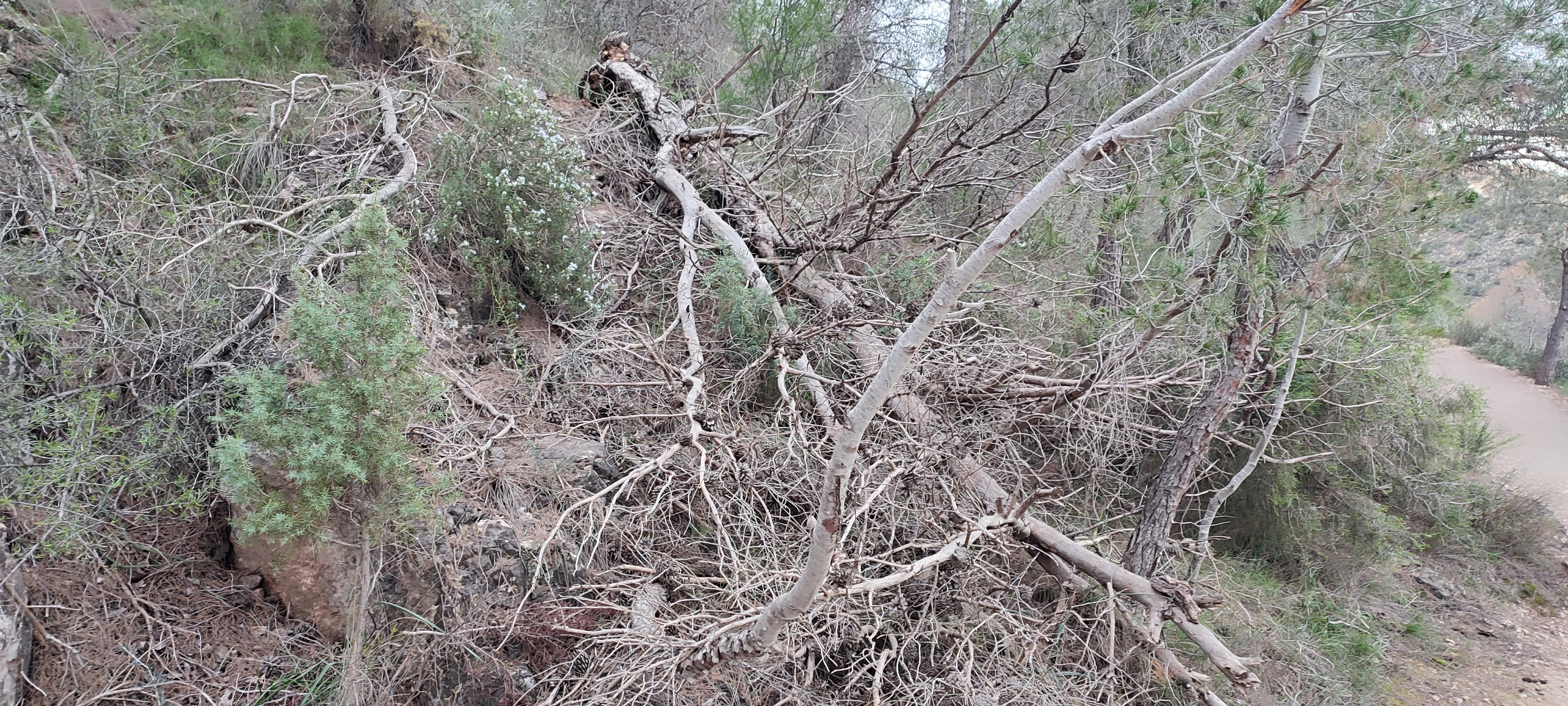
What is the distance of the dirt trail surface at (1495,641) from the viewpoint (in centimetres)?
446

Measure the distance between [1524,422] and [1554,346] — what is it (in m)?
2.30

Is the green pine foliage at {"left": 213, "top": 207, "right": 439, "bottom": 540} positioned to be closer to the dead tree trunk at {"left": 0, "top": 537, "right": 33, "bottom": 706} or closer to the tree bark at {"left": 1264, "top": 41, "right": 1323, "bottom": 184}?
the dead tree trunk at {"left": 0, "top": 537, "right": 33, "bottom": 706}

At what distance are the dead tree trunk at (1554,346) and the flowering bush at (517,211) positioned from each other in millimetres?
11834

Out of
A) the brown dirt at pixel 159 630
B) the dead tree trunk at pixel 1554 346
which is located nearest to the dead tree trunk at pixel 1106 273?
the brown dirt at pixel 159 630

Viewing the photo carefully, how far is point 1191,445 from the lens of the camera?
3236 millimetres

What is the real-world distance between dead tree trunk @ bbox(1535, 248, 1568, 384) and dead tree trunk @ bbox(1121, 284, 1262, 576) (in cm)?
982

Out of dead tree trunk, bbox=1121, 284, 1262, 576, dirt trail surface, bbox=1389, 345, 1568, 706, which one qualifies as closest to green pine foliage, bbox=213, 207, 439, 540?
dead tree trunk, bbox=1121, 284, 1262, 576

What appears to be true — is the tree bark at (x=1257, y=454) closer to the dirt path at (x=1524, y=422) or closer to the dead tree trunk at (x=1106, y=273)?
the dead tree trunk at (x=1106, y=273)

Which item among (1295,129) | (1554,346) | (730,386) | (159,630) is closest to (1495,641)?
(1295,129)

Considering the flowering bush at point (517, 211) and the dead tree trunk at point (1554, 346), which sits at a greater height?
the dead tree trunk at point (1554, 346)

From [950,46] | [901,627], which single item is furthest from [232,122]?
[950,46]

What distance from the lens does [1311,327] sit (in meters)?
3.69

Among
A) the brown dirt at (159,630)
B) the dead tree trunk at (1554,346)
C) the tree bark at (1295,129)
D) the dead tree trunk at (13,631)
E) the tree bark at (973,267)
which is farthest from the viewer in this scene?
the dead tree trunk at (1554,346)

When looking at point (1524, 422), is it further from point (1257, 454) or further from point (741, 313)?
point (741, 313)
